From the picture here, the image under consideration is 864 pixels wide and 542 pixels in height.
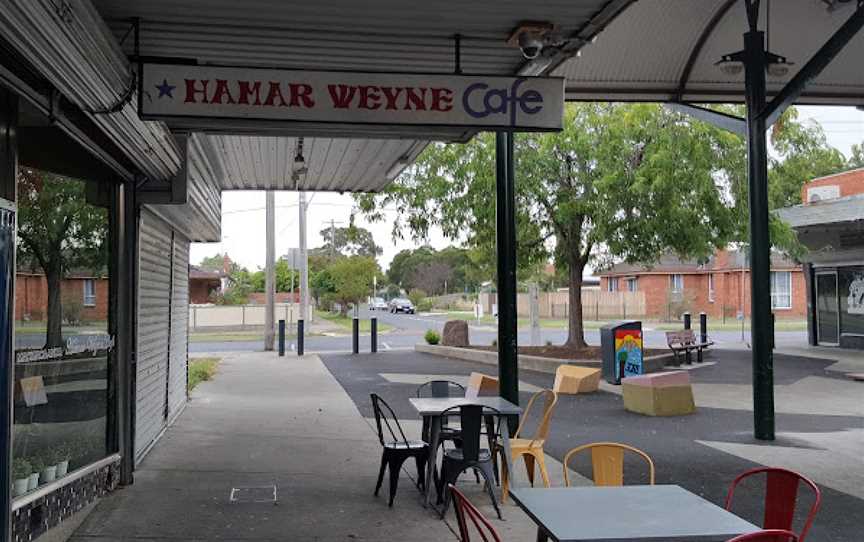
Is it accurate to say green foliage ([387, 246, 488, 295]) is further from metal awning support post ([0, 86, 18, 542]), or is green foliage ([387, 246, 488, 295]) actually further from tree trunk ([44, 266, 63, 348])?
metal awning support post ([0, 86, 18, 542])

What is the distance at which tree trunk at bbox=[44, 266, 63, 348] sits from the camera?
5.43 metres

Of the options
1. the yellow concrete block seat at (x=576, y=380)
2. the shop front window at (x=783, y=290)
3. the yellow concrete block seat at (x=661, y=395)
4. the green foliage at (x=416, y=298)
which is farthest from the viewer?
the green foliage at (x=416, y=298)

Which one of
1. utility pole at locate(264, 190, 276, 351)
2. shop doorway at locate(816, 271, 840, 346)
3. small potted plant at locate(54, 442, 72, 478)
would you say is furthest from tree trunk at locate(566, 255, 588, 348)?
small potted plant at locate(54, 442, 72, 478)

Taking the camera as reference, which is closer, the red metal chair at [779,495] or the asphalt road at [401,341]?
the red metal chair at [779,495]

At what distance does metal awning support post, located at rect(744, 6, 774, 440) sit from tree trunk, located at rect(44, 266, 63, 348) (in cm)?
747

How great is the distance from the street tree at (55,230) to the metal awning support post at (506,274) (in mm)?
4109

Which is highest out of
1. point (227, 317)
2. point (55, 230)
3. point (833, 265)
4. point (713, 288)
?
point (833, 265)

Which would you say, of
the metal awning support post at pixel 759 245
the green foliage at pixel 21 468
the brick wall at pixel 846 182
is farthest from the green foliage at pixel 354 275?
the green foliage at pixel 21 468

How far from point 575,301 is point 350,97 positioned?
1622 cm

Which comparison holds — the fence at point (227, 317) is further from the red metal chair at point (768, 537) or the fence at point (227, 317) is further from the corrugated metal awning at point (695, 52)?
the red metal chair at point (768, 537)

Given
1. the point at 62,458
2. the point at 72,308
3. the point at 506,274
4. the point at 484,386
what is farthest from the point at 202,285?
the point at 62,458

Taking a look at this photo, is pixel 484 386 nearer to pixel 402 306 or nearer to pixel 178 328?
pixel 178 328

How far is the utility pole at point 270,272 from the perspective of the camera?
24750 millimetres

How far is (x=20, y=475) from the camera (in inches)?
192
